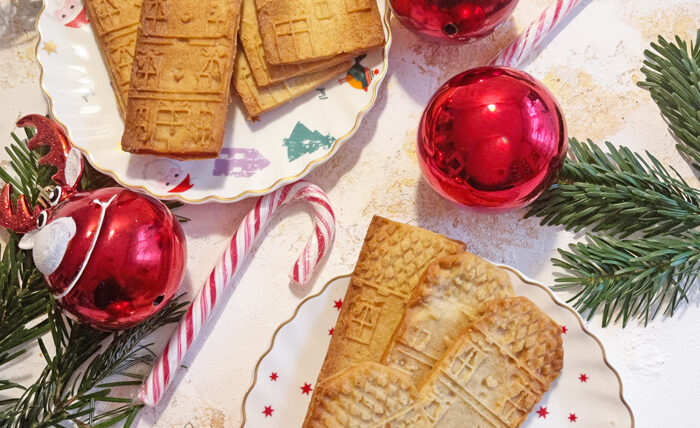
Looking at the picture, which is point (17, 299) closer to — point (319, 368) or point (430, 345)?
point (319, 368)

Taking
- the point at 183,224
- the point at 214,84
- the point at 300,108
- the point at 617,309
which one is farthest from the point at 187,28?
the point at 617,309

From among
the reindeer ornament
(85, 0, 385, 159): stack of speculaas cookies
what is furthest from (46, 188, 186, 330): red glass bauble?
(85, 0, 385, 159): stack of speculaas cookies

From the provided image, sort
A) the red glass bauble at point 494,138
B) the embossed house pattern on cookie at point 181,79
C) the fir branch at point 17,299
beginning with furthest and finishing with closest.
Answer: the embossed house pattern on cookie at point 181,79, the fir branch at point 17,299, the red glass bauble at point 494,138

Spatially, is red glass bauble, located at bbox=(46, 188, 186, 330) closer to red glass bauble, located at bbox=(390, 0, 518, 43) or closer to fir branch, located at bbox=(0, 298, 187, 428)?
fir branch, located at bbox=(0, 298, 187, 428)

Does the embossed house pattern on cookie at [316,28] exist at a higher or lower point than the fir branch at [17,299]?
higher

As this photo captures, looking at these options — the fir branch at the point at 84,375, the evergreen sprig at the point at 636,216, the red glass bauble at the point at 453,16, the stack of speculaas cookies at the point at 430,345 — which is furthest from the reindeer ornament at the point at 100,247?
the evergreen sprig at the point at 636,216

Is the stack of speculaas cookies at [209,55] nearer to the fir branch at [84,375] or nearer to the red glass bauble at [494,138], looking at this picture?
the red glass bauble at [494,138]
